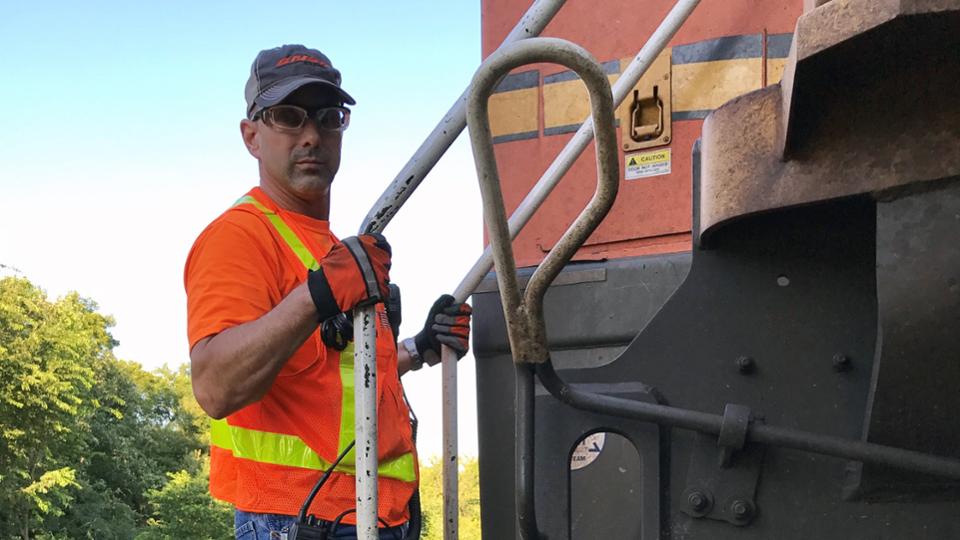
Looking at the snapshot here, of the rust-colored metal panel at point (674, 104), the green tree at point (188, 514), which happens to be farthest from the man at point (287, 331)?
the green tree at point (188, 514)

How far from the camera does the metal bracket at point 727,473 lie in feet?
5.49

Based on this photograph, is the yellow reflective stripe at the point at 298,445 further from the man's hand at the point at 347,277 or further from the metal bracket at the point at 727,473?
the metal bracket at the point at 727,473

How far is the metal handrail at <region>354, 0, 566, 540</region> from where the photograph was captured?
2.13 m

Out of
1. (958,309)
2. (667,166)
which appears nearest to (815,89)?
(958,309)

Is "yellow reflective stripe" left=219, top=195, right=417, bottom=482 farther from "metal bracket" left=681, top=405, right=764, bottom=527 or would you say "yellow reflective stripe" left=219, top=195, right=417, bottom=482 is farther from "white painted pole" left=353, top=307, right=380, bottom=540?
"metal bracket" left=681, top=405, right=764, bottom=527

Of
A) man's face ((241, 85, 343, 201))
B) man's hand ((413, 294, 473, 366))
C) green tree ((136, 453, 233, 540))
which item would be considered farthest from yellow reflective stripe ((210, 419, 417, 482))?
green tree ((136, 453, 233, 540))

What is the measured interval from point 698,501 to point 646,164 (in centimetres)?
134

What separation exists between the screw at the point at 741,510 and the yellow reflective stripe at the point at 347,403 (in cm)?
104

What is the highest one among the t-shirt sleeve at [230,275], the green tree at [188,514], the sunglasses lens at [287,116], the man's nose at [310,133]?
the sunglasses lens at [287,116]

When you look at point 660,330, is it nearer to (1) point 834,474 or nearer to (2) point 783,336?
(2) point 783,336

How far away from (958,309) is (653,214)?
1447mm

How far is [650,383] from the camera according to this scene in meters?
1.80

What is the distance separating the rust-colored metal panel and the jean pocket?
1.00 metres

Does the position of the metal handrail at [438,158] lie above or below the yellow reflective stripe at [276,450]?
above
